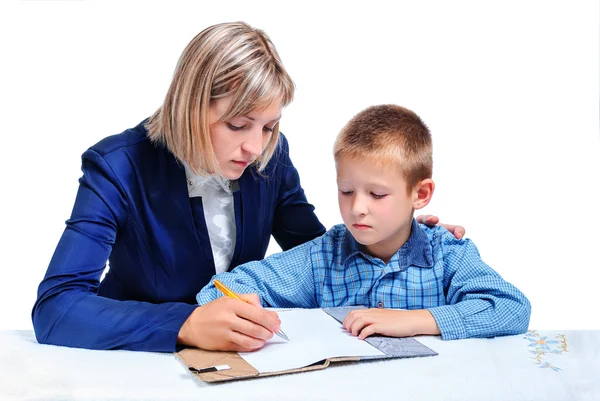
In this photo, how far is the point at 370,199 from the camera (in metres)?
1.80

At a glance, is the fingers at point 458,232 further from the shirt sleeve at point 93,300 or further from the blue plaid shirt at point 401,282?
the shirt sleeve at point 93,300

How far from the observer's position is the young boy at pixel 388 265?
1729 millimetres

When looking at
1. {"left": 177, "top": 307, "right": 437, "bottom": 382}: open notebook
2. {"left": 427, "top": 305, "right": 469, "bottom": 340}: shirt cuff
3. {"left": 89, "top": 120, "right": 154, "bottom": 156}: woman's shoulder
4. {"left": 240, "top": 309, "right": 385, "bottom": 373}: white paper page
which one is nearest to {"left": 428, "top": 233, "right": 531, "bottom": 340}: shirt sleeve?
{"left": 427, "top": 305, "right": 469, "bottom": 340}: shirt cuff

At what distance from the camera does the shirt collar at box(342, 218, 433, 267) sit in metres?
1.89

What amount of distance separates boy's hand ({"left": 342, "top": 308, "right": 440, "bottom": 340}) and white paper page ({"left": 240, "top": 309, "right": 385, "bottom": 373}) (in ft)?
0.08

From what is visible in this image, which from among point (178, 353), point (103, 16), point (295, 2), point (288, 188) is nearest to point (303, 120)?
point (295, 2)

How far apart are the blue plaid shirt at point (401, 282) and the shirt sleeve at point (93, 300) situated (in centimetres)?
22

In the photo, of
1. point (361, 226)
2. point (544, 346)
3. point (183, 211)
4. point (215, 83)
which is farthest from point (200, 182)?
point (544, 346)

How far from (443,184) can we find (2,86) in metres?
1.78

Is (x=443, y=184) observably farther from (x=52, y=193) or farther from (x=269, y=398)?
(x=269, y=398)

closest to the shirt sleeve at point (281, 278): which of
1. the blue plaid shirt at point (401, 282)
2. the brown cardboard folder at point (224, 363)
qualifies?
the blue plaid shirt at point (401, 282)

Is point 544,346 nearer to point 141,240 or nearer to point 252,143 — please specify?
point 252,143

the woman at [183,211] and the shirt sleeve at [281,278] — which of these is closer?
the woman at [183,211]

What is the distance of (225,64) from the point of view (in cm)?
178
